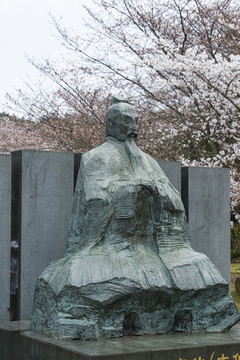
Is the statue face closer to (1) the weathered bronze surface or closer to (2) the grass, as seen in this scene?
(1) the weathered bronze surface

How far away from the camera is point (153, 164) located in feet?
19.8

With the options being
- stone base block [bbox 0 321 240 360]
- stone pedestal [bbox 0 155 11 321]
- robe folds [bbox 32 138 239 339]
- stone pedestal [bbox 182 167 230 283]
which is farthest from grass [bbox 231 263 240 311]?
stone base block [bbox 0 321 240 360]

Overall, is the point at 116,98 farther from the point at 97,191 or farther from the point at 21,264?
the point at 21,264

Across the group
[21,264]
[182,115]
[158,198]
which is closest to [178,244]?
[158,198]

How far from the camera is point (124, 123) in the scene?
5.82m

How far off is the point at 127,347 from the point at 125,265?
0.73 meters

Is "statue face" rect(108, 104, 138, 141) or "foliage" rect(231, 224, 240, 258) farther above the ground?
"statue face" rect(108, 104, 138, 141)

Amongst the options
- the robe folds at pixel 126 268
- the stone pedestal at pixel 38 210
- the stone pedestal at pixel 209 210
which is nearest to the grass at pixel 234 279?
the stone pedestal at pixel 209 210

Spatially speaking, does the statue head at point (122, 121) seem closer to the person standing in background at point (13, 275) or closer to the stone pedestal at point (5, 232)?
the stone pedestal at point (5, 232)

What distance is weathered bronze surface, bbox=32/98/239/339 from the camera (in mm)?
5129

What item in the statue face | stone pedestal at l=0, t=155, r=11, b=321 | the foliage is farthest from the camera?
the foliage

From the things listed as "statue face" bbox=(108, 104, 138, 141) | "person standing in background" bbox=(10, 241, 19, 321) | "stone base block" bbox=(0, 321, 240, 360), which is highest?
"statue face" bbox=(108, 104, 138, 141)

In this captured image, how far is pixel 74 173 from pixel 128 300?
1856 millimetres

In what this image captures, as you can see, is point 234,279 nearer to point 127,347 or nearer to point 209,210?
point 209,210
